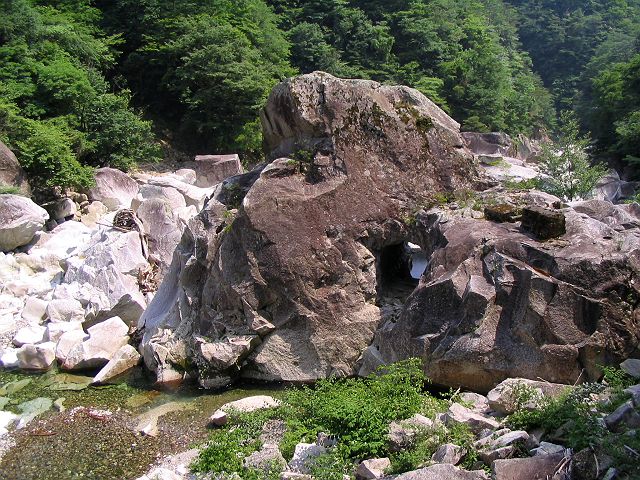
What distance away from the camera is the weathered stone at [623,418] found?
18.1 feet

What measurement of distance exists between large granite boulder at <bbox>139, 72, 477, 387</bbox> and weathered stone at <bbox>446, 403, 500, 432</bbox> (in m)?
3.74

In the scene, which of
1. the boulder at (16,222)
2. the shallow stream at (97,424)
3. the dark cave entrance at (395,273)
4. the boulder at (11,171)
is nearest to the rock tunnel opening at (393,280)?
the dark cave entrance at (395,273)

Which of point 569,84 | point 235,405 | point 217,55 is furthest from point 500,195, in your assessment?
point 569,84

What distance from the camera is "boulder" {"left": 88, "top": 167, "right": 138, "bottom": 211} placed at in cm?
2095

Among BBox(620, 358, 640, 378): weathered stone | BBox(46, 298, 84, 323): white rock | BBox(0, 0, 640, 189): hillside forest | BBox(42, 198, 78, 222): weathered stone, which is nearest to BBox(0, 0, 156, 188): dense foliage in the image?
BBox(0, 0, 640, 189): hillside forest

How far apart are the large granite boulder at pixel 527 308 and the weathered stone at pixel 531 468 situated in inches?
118

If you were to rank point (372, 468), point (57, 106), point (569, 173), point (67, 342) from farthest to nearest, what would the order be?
point (57, 106)
point (569, 173)
point (67, 342)
point (372, 468)

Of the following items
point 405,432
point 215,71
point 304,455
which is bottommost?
point 304,455

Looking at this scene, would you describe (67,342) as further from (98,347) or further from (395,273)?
(395,273)

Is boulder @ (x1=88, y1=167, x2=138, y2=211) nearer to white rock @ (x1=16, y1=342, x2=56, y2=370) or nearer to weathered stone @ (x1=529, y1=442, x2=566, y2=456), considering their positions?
white rock @ (x1=16, y1=342, x2=56, y2=370)

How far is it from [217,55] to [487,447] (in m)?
24.5

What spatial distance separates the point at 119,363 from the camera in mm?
11492

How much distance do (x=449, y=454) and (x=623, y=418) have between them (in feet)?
5.35

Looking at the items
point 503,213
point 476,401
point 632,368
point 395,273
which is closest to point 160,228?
point 395,273
